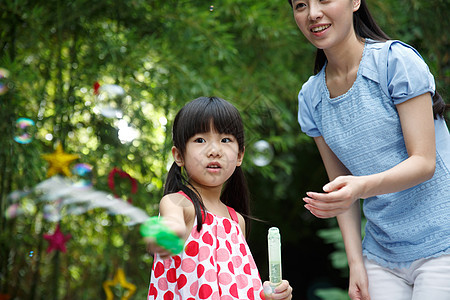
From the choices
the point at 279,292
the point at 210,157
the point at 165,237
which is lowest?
the point at 279,292

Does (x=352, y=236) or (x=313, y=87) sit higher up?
(x=313, y=87)

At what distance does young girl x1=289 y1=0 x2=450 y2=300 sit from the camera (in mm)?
1238

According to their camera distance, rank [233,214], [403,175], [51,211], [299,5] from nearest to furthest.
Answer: [403,175] → [299,5] → [233,214] → [51,211]

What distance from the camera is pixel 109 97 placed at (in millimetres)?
2371

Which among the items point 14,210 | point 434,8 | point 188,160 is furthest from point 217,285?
point 434,8

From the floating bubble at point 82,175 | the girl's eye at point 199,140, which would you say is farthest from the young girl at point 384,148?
the floating bubble at point 82,175

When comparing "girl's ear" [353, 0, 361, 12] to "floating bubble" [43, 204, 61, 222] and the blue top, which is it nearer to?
the blue top

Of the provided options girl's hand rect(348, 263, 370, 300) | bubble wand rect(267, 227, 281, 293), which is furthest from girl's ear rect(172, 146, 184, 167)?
girl's hand rect(348, 263, 370, 300)

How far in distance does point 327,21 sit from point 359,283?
651 mm

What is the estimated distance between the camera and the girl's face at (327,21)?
136 cm

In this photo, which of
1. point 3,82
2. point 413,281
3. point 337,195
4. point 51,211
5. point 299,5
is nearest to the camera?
point 337,195

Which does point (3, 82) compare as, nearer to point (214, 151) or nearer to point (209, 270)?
point (214, 151)

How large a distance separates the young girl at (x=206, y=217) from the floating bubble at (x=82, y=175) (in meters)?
0.65

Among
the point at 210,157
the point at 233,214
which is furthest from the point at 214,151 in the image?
the point at 233,214
